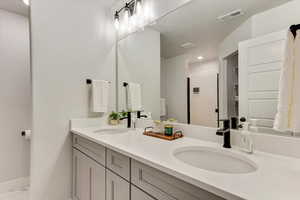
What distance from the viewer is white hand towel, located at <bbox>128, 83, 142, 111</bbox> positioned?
1872 mm

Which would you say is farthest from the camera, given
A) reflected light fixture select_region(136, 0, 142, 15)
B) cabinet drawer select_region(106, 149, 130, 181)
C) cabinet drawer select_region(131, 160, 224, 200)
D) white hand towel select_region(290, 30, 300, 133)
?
reflected light fixture select_region(136, 0, 142, 15)

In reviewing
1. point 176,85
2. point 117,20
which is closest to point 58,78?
point 117,20

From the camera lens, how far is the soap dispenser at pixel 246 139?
0.91 metres

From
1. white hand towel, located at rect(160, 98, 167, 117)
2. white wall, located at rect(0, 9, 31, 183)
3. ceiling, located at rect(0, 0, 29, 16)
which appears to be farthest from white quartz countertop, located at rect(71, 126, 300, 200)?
ceiling, located at rect(0, 0, 29, 16)

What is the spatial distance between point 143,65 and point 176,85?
0.54m

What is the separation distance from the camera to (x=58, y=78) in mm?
1719

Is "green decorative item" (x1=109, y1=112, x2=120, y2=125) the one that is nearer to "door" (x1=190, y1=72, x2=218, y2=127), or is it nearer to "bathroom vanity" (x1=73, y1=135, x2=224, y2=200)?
"bathroom vanity" (x1=73, y1=135, x2=224, y2=200)

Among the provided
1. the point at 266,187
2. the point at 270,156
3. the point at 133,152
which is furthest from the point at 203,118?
the point at 266,187

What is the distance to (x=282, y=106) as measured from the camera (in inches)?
33.6

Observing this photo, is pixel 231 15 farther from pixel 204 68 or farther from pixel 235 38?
pixel 204 68

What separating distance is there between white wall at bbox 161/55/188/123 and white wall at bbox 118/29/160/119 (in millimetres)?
109

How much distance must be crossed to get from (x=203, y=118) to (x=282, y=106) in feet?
1.68

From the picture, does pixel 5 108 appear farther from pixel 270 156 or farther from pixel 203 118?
pixel 270 156

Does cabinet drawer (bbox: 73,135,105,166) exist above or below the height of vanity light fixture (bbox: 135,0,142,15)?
below
